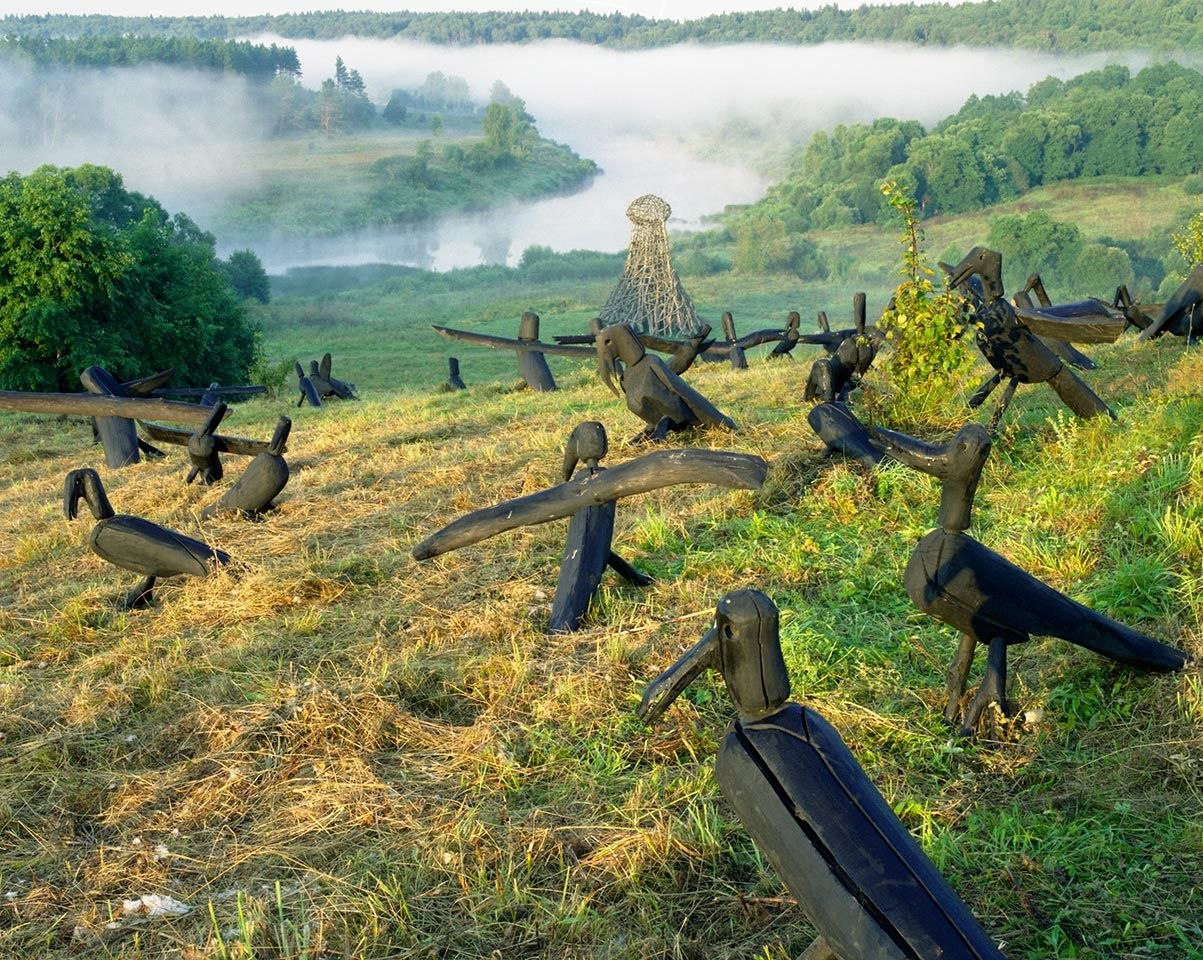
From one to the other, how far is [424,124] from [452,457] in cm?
8370

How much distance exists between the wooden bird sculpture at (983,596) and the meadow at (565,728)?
239mm

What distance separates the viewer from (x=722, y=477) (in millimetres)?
5641

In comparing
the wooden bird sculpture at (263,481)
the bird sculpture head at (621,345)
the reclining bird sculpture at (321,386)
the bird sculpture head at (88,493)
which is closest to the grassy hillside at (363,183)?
the reclining bird sculpture at (321,386)

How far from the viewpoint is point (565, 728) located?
4.83 meters

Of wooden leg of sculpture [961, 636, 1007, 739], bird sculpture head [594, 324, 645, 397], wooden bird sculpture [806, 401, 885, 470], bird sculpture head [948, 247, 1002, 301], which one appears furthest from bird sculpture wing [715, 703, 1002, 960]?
bird sculpture head [594, 324, 645, 397]

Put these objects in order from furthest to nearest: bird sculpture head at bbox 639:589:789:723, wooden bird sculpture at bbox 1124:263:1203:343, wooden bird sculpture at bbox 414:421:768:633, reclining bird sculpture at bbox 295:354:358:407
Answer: reclining bird sculpture at bbox 295:354:358:407 < wooden bird sculpture at bbox 1124:263:1203:343 < wooden bird sculpture at bbox 414:421:768:633 < bird sculpture head at bbox 639:589:789:723

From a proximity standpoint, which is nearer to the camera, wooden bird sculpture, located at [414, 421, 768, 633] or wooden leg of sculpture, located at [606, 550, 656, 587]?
wooden bird sculpture, located at [414, 421, 768, 633]

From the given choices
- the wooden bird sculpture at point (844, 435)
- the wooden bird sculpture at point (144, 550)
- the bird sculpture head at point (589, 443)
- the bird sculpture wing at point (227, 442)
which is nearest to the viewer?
the bird sculpture head at point (589, 443)

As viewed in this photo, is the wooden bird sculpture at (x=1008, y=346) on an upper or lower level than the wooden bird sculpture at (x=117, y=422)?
upper

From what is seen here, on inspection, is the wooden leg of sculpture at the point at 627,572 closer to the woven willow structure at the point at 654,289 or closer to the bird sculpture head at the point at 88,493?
the bird sculpture head at the point at 88,493

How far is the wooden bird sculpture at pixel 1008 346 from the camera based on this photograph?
26.2 feet

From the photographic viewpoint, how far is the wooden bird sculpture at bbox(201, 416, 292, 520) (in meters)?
8.70

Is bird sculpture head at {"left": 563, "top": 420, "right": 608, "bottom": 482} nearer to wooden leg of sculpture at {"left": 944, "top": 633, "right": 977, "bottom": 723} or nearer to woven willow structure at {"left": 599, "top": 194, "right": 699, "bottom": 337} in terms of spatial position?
wooden leg of sculpture at {"left": 944, "top": 633, "right": 977, "bottom": 723}

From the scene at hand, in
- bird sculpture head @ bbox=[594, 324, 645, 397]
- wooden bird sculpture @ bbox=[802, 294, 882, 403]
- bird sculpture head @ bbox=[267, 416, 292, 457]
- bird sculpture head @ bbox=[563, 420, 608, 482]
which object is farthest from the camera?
bird sculpture head @ bbox=[594, 324, 645, 397]
